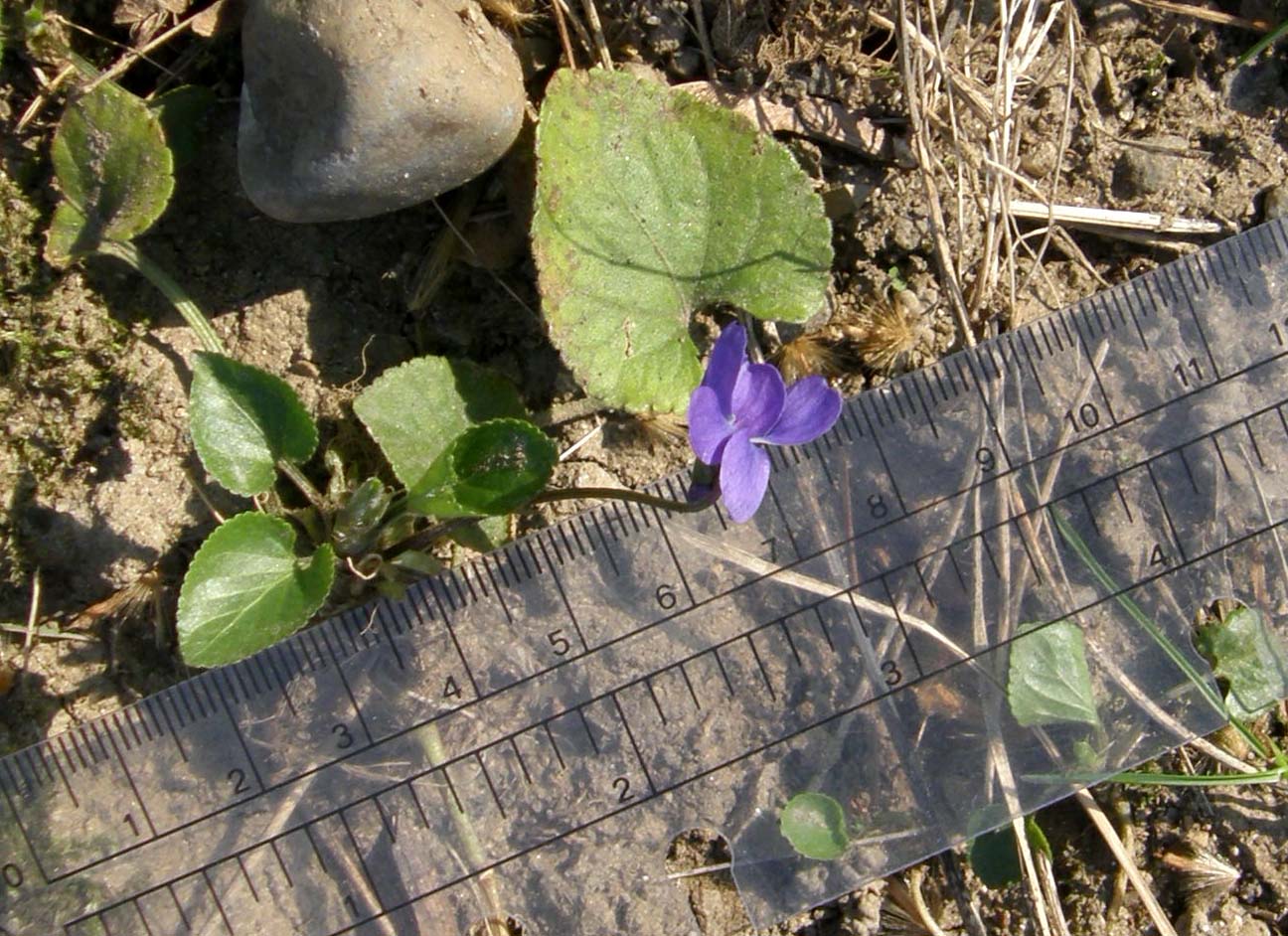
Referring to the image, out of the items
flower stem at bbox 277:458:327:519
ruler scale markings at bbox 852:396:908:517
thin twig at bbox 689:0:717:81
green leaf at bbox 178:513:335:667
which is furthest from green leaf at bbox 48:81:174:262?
ruler scale markings at bbox 852:396:908:517

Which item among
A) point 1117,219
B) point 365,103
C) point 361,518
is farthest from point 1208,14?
point 361,518

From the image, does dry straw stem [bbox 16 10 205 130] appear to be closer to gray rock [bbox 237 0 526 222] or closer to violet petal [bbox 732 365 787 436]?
gray rock [bbox 237 0 526 222]

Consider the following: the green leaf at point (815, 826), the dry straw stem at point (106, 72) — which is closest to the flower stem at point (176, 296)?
the dry straw stem at point (106, 72)

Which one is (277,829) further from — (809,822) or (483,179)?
(483,179)

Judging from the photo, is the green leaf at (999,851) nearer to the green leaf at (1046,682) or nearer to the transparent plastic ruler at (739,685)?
the transparent plastic ruler at (739,685)

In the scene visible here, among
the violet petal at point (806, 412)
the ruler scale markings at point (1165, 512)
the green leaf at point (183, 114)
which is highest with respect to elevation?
the green leaf at point (183, 114)

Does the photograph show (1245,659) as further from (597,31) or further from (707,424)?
(597,31)

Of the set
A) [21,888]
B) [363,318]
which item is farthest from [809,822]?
[21,888]
